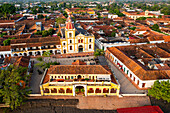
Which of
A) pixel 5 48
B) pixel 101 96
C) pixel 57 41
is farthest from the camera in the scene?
pixel 57 41

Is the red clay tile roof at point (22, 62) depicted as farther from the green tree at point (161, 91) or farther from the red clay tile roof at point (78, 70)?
the green tree at point (161, 91)

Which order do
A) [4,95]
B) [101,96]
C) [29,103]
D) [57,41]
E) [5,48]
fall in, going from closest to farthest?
1. [4,95]
2. [29,103]
3. [101,96]
4. [5,48]
5. [57,41]

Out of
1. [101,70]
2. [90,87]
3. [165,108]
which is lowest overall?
[165,108]

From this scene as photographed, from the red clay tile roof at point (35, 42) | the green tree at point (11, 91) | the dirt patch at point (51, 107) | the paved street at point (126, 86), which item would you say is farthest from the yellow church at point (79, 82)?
the red clay tile roof at point (35, 42)

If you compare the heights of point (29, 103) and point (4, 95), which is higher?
point (4, 95)

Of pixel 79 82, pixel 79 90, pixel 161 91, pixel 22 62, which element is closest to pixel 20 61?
pixel 22 62

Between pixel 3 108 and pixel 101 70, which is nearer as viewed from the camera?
pixel 3 108

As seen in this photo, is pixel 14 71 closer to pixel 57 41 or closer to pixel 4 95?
pixel 4 95

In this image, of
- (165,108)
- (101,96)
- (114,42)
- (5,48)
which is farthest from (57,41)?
(165,108)
